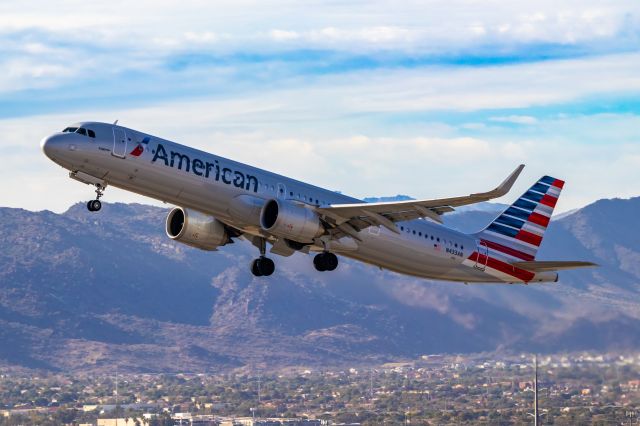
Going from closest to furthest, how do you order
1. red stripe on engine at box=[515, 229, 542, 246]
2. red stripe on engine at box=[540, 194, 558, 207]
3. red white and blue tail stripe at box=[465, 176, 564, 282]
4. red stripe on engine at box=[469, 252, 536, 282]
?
red stripe on engine at box=[469, 252, 536, 282] → red white and blue tail stripe at box=[465, 176, 564, 282] → red stripe on engine at box=[515, 229, 542, 246] → red stripe on engine at box=[540, 194, 558, 207]

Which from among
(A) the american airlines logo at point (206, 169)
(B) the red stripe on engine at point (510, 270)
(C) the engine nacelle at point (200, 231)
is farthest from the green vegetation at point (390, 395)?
(A) the american airlines logo at point (206, 169)

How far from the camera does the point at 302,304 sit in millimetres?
193750

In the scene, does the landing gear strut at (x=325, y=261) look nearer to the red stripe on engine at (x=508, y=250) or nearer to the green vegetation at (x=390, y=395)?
the red stripe on engine at (x=508, y=250)

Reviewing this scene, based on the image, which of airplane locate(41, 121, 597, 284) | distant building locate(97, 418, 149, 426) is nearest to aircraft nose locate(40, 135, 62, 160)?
airplane locate(41, 121, 597, 284)

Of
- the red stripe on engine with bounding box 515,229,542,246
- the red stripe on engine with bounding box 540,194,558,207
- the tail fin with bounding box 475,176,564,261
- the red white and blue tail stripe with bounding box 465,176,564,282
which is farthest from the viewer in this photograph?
the red stripe on engine with bounding box 540,194,558,207

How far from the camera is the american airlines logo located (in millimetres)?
51969

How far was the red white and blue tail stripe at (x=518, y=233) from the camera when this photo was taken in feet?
205

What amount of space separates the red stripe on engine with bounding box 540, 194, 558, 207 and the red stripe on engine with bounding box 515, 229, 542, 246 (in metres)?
2.05

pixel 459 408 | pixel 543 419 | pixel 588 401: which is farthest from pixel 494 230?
pixel 459 408

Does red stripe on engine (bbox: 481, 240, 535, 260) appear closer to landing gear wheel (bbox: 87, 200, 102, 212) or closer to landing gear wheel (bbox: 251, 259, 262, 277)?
landing gear wheel (bbox: 251, 259, 262, 277)

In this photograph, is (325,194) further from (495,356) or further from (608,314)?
(495,356)

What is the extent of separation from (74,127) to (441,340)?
75.2 meters

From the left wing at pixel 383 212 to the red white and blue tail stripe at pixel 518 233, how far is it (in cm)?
746

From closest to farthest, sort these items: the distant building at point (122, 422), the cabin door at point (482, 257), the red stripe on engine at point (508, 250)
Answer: the cabin door at point (482, 257) < the red stripe on engine at point (508, 250) < the distant building at point (122, 422)
